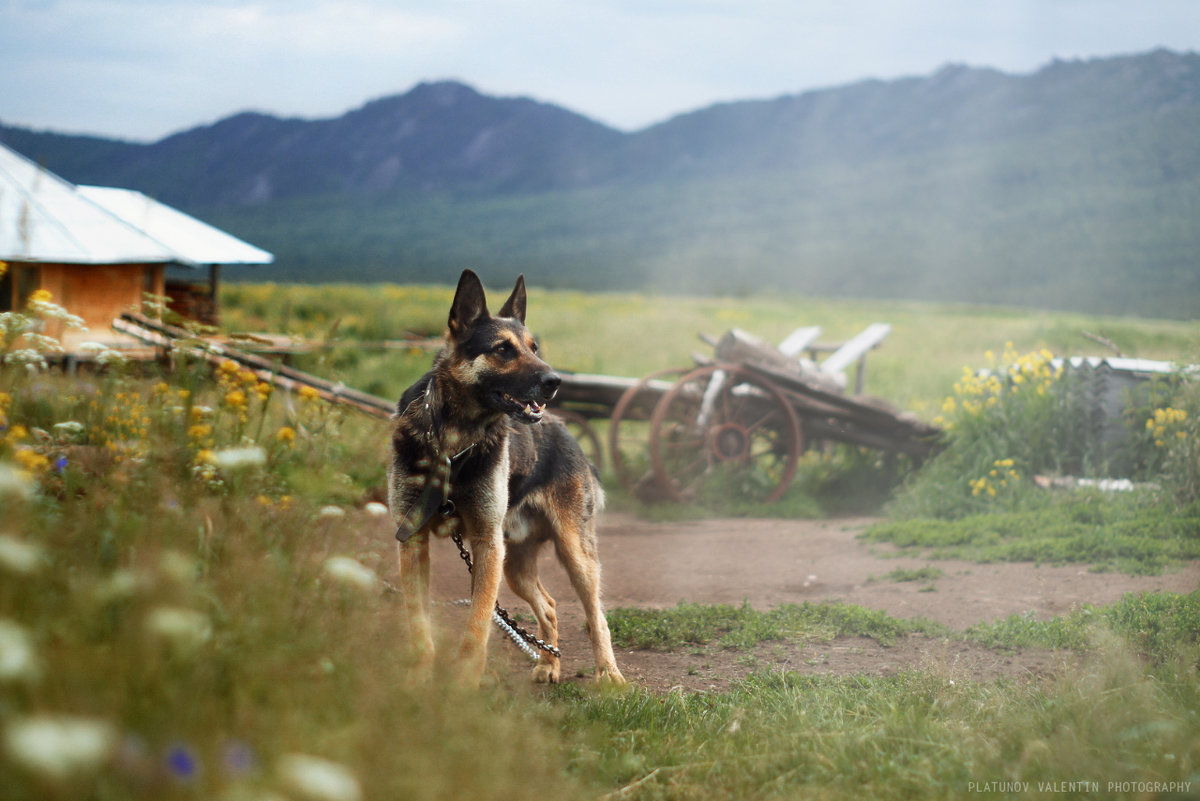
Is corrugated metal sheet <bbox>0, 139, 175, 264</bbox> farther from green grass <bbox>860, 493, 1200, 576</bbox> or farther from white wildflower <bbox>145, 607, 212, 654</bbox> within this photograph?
white wildflower <bbox>145, 607, 212, 654</bbox>

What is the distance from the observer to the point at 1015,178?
86625mm

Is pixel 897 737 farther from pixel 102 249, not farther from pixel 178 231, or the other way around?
pixel 178 231

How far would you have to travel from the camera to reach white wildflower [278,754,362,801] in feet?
4.67

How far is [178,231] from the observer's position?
19750mm

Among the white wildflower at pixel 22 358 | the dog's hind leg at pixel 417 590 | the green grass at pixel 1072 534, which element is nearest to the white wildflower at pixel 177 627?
the dog's hind leg at pixel 417 590

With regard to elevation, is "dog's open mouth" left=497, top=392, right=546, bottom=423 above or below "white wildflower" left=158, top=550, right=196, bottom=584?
above

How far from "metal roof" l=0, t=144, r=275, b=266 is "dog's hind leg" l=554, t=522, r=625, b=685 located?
14185mm

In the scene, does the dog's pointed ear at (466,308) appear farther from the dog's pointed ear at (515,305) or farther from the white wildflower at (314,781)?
the white wildflower at (314,781)

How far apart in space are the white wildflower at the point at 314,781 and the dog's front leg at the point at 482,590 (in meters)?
1.87

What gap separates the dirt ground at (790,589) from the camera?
482cm

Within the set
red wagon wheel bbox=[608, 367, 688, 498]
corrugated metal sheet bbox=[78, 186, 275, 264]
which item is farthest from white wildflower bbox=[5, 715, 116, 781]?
corrugated metal sheet bbox=[78, 186, 275, 264]

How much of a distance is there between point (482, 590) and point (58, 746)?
2.73m

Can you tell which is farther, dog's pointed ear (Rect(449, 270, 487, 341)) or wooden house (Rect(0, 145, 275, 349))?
wooden house (Rect(0, 145, 275, 349))

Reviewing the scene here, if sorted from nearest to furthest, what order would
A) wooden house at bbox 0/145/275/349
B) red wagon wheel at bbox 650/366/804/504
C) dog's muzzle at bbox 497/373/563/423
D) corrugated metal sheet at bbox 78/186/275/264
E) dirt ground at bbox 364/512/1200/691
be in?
dog's muzzle at bbox 497/373/563/423 < dirt ground at bbox 364/512/1200/691 < red wagon wheel at bbox 650/366/804/504 < wooden house at bbox 0/145/275/349 < corrugated metal sheet at bbox 78/186/275/264
